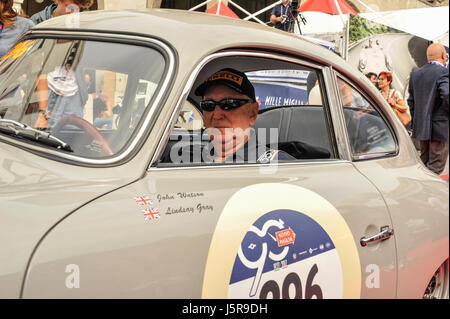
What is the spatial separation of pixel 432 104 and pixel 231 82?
6.28 metres

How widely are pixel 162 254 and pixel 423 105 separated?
7.28 metres

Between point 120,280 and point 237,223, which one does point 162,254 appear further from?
point 237,223

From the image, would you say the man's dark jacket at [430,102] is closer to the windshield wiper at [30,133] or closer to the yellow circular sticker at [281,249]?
the yellow circular sticker at [281,249]

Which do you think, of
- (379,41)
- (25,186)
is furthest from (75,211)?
(379,41)

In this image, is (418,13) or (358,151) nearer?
(358,151)

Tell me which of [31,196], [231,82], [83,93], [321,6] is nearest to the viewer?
[31,196]

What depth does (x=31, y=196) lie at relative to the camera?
1632 mm

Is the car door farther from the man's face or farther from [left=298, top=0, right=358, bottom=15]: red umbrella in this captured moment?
[left=298, top=0, right=358, bottom=15]: red umbrella

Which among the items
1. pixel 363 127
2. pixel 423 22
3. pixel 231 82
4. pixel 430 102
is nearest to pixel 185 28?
pixel 231 82

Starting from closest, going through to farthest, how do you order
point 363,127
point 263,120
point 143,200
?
point 143,200, point 263,120, point 363,127

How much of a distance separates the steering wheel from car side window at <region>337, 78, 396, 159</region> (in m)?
1.23

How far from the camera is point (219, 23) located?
2.37 m

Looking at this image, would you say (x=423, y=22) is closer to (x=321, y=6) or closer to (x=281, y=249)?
(x=321, y=6)

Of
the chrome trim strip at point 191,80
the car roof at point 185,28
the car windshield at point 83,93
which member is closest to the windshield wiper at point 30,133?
the car windshield at point 83,93
